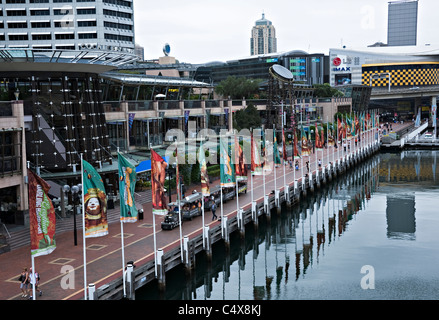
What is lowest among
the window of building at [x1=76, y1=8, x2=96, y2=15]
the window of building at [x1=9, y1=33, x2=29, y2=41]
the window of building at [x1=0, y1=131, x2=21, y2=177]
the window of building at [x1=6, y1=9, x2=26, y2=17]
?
the window of building at [x1=0, y1=131, x2=21, y2=177]

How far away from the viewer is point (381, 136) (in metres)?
123

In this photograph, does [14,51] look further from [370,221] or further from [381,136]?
[381,136]

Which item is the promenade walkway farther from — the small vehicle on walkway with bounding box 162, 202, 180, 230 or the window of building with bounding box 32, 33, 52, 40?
the window of building with bounding box 32, 33, 52, 40

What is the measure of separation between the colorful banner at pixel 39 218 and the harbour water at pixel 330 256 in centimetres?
857

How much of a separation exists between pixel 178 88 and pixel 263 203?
149ft

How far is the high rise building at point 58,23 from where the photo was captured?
11594cm

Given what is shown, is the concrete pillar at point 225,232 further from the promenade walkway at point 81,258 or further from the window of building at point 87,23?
the window of building at point 87,23

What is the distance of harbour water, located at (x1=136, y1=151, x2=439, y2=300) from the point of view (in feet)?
111

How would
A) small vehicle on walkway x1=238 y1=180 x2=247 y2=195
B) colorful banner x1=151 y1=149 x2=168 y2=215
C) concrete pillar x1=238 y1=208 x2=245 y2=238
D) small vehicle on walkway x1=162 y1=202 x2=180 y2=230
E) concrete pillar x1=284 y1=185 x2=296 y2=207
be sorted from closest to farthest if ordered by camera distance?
colorful banner x1=151 y1=149 x2=168 y2=215, small vehicle on walkway x1=162 y1=202 x2=180 y2=230, concrete pillar x1=238 y1=208 x2=245 y2=238, small vehicle on walkway x1=238 y1=180 x2=247 y2=195, concrete pillar x1=284 y1=185 x2=296 y2=207

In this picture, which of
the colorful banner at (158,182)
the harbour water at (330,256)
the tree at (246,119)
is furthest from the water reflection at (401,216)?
the tree at (246,119)

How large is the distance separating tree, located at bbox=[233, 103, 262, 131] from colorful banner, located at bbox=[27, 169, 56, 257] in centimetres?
7126

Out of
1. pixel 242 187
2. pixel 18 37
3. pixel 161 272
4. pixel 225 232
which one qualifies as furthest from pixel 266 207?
pixel 18 37

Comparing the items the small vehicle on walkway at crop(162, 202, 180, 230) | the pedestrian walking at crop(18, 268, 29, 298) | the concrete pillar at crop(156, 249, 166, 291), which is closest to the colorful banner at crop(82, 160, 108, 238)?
the pedestrian walking at crop(18, 268, 29, 298)
